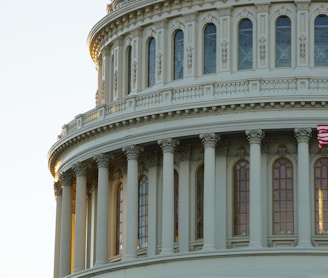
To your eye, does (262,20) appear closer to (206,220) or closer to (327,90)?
(327,90)

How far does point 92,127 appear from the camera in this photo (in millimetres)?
75062

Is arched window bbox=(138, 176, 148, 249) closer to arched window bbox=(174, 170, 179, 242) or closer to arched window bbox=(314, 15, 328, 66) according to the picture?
arched window bbox=(174, 170, 179, 242)

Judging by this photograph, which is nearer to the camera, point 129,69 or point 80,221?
point 80,221

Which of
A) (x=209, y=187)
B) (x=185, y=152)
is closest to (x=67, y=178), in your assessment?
(x=185, y=152)

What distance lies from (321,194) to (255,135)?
400cm

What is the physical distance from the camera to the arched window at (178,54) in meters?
75.4

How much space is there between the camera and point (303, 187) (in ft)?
230

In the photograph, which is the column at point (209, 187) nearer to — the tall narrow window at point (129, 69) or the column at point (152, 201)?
the column at point (152, 201)

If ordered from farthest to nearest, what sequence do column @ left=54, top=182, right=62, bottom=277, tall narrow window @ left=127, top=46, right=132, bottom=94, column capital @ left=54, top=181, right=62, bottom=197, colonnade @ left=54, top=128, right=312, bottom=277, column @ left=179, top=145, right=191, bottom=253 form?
column capital @ left=54, top=181, right=62, bottom=197 → column @ left=54, top=182, right=62, bottom=277 → tall narrow window @ left=127, top=46, right=132, bottom=94 → column @ left=179, top=145, right=191, bottom=253 → colonnade @ left=54, top=128, right=312, bottom=277

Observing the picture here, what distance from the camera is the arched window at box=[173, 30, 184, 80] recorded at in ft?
247

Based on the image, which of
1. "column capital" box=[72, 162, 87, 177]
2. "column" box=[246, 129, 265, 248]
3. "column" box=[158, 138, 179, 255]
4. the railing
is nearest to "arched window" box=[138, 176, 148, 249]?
"column" box=[158, 138, 179, 255]

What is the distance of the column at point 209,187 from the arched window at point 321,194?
4.53 metres

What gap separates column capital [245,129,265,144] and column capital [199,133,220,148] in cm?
146

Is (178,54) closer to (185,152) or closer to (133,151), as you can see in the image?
(185,152)
